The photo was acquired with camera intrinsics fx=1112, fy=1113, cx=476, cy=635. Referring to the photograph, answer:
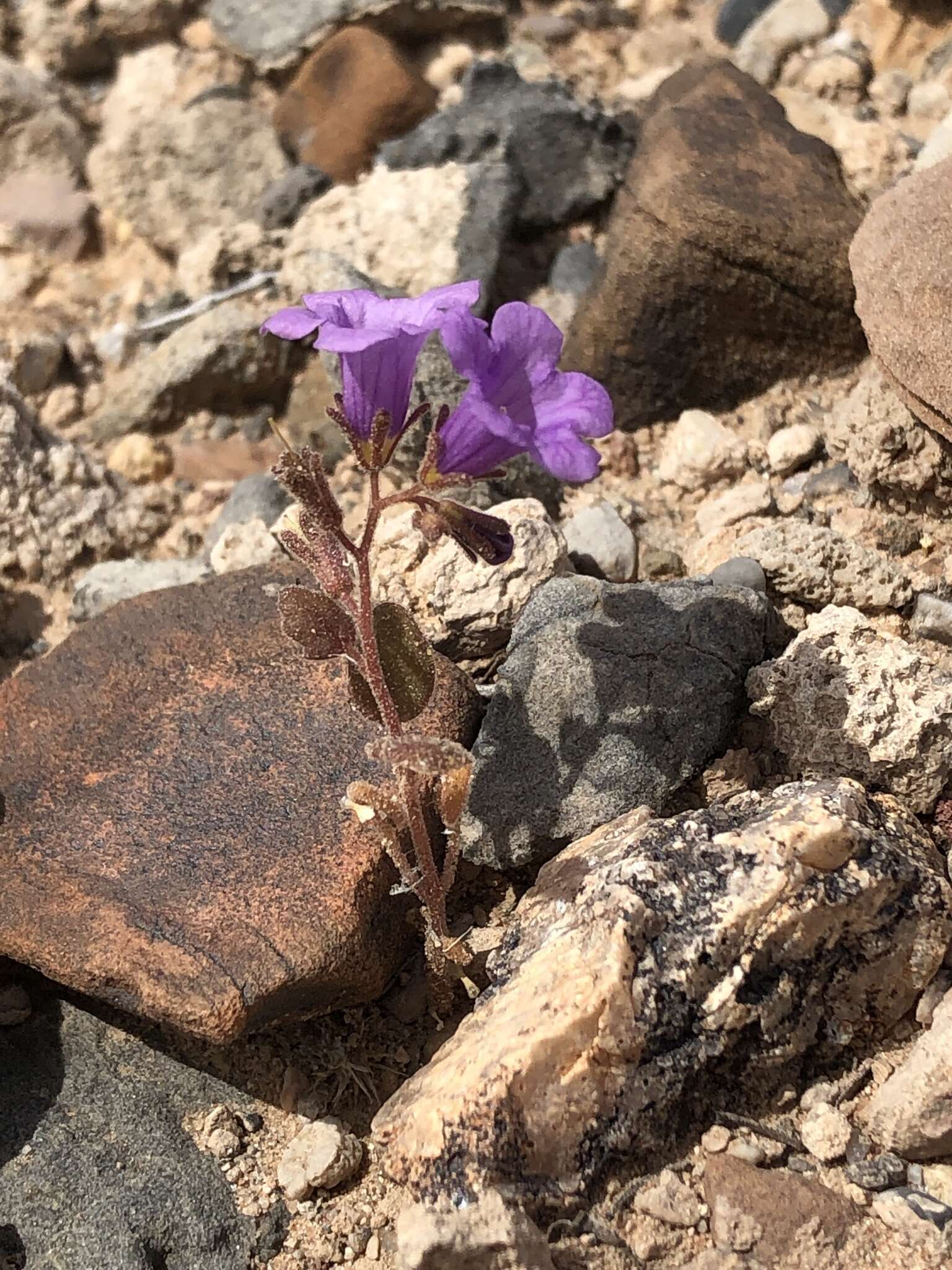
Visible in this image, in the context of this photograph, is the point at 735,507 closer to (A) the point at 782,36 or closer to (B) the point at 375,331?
(B) the point at 375,331

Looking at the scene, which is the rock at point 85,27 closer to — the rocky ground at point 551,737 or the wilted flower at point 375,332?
the rocky ground at point 551,737

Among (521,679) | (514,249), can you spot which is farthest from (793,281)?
(521,679)

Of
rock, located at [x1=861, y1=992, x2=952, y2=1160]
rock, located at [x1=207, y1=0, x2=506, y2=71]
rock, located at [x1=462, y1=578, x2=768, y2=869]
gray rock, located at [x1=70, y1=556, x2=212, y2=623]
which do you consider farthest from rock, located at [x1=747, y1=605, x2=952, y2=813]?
rock, located at [x1=207, y1=0, x2=506, y2=71]

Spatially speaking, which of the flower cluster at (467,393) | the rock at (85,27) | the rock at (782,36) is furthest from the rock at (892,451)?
the rock at (85,27)

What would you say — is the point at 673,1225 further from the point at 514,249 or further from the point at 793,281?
the point at 514,249

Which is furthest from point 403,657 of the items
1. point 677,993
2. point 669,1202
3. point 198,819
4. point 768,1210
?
point 768,1210

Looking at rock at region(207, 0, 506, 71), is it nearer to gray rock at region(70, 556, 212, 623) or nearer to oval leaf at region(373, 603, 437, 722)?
gray rock at region(70, 556, 212, 623)
